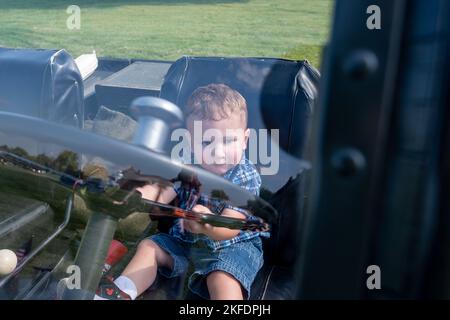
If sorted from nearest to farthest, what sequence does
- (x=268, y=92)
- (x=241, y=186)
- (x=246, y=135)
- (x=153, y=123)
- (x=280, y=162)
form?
(x=153, y=123), (x=241, y=186), (x=280, y=162), (x=246, y=135), (x=268, y=92)

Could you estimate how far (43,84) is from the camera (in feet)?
5.71

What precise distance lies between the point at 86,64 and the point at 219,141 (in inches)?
22.2

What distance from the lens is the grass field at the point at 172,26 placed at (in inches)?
41.7

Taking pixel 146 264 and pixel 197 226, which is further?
pixel 146 264

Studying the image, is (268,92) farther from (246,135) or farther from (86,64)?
(86,64)

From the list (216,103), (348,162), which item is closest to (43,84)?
(216,103)

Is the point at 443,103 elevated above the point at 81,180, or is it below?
above

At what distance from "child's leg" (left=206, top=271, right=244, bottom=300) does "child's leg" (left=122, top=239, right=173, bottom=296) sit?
12 centimetres

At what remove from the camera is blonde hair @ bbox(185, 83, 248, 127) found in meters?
1.51

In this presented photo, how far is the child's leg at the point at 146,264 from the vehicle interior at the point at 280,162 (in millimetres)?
23

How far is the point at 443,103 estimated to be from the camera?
68cm

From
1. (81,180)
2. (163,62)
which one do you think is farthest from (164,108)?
(163,62)
